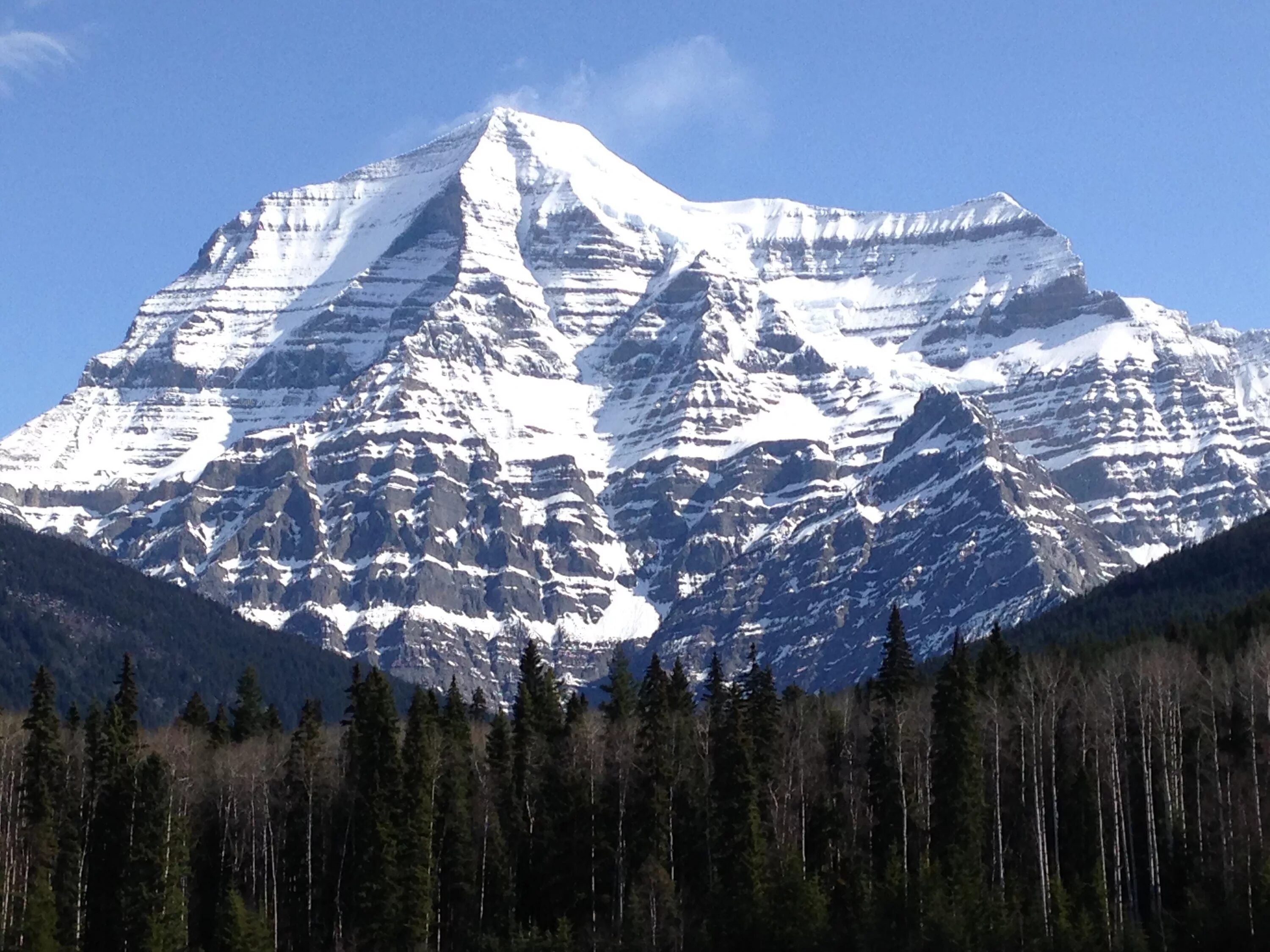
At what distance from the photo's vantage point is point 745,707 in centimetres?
13975

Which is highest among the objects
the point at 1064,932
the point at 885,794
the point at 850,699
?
the point at 850,699

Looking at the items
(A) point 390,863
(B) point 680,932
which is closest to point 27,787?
(A) point 390,863

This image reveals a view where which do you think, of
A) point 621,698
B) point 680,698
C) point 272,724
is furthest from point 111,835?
point 621,698

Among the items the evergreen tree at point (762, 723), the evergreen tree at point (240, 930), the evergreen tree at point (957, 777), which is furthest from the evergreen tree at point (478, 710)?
the evergreen tree at point (957, 777)

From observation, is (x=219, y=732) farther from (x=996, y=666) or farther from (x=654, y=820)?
(x=996, y=666)

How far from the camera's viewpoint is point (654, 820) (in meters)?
132

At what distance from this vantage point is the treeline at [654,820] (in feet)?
402

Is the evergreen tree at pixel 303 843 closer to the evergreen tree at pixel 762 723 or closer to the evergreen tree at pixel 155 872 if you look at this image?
the evergreen tree at pixel 155 872

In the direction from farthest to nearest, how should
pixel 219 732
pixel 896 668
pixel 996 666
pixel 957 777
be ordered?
1. pixel 219 732
2. pixel 896 668
3. pixel 996 666
4. pixel 957 777

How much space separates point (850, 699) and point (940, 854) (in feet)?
115

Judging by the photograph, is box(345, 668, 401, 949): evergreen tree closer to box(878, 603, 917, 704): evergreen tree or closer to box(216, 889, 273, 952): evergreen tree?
box(216, 889, 273, 952): evergreen tree

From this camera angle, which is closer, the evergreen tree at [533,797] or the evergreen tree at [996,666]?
the evergreen tree at [533,797]

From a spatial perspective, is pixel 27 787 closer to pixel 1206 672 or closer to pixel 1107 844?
pixel 1107 844

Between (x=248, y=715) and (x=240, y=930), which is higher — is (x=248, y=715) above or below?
above
